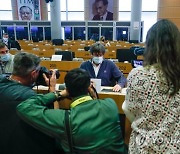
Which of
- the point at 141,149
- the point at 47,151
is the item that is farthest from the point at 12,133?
the point at 141,149

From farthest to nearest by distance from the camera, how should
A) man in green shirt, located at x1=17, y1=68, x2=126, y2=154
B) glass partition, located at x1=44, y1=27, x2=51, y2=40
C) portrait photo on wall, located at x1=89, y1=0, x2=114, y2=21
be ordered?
glass partition, located at x1=44, y1=27, x2=51, y2=40 → portrait photo on wall, located at x1=89, y1=0, x2=114, y2=21 → man in green shirt, located at x1=17, y1=68, x2=126, y2=154

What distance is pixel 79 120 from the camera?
4.04 feet

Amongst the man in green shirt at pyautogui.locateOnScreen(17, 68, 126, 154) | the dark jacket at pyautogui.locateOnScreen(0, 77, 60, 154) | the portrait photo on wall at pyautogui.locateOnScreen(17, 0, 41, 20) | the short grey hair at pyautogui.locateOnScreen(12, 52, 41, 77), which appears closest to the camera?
the man in green shirt at pyautogui.locateOnScreen(17, 68, 126, 154)

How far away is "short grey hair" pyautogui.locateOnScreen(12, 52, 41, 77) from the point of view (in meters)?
1.53

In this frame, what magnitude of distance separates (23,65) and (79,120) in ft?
1.90

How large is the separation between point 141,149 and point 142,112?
19 cm

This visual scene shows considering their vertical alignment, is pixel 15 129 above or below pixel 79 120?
below

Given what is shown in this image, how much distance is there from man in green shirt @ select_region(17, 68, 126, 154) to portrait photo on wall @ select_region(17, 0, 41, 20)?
549 inches

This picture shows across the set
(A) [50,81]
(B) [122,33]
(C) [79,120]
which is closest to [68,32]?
(B) [122,33]

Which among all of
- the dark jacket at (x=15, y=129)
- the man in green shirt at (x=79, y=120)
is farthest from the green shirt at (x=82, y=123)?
the dark jacket at (x=15, y=129)

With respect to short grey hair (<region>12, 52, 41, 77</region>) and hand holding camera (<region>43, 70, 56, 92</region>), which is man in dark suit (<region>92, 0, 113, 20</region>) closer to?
hand holding camera (<region>43, 70, 56, 92</region>)

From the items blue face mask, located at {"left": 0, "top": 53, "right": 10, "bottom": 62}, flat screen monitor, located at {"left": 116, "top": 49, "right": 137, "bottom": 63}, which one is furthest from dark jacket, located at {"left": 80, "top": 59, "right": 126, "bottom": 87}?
flat screen monitor, located at {"left": 116, "top": 49, "right": 137, "bottom": 63}

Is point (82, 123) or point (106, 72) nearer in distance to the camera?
point (82, 123)

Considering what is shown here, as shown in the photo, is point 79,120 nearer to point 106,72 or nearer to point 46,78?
point 46,78
